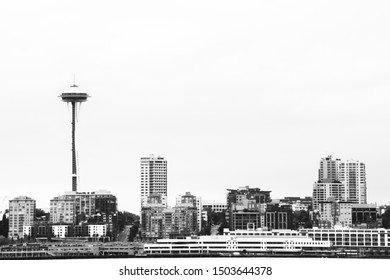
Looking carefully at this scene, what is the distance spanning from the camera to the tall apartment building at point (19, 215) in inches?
2361

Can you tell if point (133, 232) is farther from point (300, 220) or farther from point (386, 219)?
point (386, 219)

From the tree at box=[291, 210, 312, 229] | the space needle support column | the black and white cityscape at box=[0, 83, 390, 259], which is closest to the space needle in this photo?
the space needle support column

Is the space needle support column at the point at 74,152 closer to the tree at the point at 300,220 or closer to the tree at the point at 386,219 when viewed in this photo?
the tree at the point at 300,220

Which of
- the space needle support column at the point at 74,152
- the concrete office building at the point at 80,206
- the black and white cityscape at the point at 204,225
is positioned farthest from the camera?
the space needle support column at the point at 74,152

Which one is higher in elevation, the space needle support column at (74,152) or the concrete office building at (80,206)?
the space needle support column at (74,152)

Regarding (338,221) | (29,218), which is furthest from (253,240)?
(29,218)

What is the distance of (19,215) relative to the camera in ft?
198

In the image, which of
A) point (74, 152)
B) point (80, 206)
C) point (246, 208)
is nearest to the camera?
point (246, 208)

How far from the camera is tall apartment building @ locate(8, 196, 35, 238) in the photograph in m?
60.0

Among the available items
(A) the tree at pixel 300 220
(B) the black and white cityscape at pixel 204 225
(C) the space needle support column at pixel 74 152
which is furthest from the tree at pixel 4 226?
(C) the space needle support column at pixel 74 152

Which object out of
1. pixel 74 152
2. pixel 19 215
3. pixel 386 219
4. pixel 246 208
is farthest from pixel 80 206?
pixel 74 152
